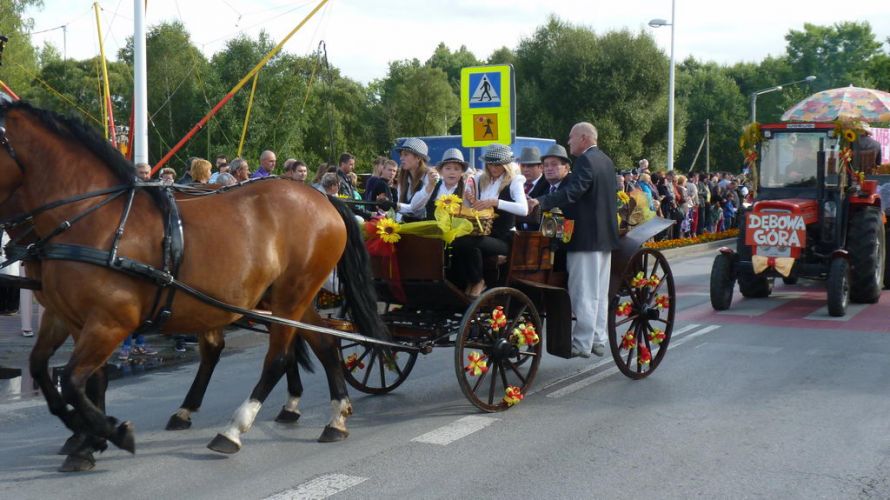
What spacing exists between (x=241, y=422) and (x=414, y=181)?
270 cm

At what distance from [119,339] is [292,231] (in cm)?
124

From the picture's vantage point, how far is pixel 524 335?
646cm

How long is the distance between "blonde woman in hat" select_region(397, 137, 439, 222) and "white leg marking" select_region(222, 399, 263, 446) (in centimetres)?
224

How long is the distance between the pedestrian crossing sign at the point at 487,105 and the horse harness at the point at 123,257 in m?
5.97

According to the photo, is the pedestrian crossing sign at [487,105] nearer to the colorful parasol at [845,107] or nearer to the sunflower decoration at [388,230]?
the sunflower decoration at [388,230]

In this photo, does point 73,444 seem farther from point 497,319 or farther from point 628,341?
point 628,341

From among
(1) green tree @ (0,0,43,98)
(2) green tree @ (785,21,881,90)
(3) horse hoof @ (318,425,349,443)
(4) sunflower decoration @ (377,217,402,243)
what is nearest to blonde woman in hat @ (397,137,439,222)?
(4) sunflower decoration @ (377,217,402,243)

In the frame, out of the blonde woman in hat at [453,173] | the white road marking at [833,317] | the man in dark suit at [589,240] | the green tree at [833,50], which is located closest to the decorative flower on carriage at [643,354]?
the man in dark suit at [589,240]

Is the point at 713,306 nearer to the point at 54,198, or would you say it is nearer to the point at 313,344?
the point at 313,344

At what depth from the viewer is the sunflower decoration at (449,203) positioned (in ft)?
20.5

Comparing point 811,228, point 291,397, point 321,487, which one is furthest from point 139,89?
point 811,228

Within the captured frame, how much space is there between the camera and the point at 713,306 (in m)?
11.8

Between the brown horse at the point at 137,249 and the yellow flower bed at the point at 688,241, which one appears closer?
the brown horse at the point at 137,249

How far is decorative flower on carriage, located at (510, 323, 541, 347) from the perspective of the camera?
644 cm
